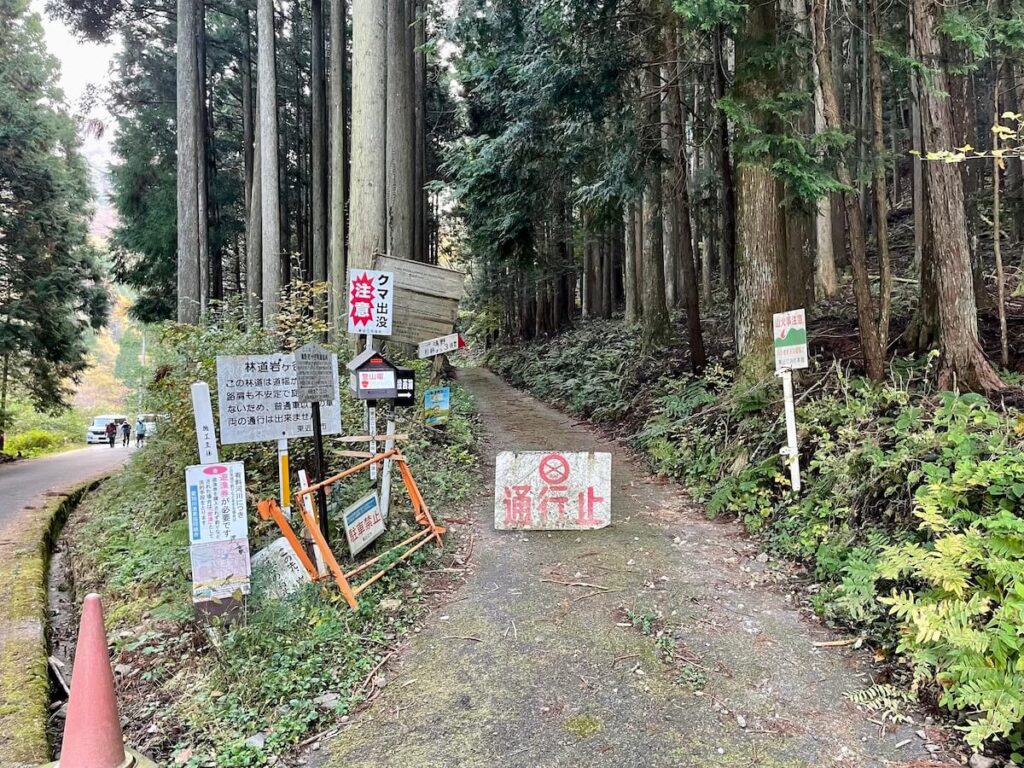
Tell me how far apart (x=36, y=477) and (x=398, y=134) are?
10745 mm

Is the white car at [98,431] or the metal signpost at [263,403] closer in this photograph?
the metal signpost at [263,403]

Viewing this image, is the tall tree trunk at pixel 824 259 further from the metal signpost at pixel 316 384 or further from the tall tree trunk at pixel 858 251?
the metal signpost at pixel 316 384

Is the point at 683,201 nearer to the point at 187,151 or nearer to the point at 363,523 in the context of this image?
the point at 363,523

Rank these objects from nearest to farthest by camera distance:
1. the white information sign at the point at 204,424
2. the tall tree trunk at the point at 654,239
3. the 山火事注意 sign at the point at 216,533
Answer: the 山火事注意 sign at the point at 216,533 < the white information sign at the point at 204,424 < the tall tree trunk at the point at 654,239

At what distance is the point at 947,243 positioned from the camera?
18.4 feet

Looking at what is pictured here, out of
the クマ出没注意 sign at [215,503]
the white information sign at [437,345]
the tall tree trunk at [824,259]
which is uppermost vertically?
the tall tree trunk at [824,259]

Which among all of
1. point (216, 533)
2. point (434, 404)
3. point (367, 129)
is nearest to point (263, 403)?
point (216, 533)

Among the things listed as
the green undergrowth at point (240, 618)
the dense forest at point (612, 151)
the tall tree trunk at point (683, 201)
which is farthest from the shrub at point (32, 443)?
the tall tree trunk at point (683, 201)

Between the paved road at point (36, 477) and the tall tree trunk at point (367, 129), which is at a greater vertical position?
the tall tree trunk at point (367, 129)

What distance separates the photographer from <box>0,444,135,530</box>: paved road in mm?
9500

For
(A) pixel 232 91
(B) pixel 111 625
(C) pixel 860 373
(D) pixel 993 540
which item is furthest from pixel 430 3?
(D) pixel 993 540

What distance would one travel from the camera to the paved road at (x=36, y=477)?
9.50 meters

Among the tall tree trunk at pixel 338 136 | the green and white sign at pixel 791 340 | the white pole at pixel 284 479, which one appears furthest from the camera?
the tall tree trunk at pixel 338 136

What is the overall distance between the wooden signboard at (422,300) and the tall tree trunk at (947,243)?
527 cm
